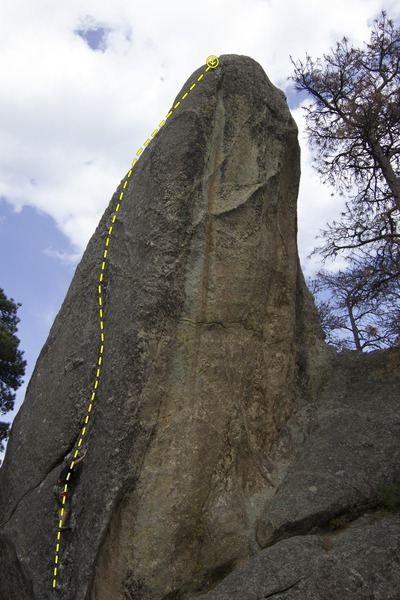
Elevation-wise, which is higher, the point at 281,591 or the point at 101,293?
the point at 101,293

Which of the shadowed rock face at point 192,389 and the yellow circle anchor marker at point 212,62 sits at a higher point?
the yellow circle anchor marker at point 212,62

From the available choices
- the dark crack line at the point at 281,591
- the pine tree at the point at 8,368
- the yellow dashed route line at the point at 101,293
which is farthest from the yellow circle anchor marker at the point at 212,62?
the pine tree at the point at 8,368

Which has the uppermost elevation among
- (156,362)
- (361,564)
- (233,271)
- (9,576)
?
(233,271)

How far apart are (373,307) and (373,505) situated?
5.92m

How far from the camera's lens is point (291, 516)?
6.86m

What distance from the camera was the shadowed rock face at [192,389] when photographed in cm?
675

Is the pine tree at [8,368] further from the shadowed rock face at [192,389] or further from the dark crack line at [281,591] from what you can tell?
the dark crack line at [281,591]

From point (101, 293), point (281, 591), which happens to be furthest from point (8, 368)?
point (281, 591)

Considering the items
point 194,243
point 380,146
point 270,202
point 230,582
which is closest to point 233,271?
point 194,243

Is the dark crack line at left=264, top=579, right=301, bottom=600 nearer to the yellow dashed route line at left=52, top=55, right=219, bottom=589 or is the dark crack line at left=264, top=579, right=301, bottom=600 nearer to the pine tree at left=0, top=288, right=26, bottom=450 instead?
the yellow dashed route line at left=52, top=55, right=219, bottom=589

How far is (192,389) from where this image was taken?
24.8ft

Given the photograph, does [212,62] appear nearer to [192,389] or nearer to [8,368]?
[192,389]

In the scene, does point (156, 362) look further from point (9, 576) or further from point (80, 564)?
point (9, 576)

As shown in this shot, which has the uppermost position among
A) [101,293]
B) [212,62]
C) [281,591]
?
[212,62]
